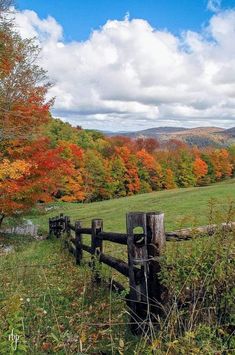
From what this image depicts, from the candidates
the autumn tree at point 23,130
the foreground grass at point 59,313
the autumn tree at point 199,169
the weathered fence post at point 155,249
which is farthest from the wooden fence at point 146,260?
the autumn tree at point 199,169

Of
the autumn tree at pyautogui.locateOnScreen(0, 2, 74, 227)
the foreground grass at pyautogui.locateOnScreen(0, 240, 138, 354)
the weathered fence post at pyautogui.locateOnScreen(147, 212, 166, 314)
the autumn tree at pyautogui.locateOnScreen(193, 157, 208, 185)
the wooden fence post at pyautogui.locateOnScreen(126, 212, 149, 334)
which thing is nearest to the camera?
the foreground grass at pyautogui.locateOnScreen(0, 240, 138, 354)

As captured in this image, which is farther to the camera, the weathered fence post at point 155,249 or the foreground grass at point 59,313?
the weathered fence post at point 155,249

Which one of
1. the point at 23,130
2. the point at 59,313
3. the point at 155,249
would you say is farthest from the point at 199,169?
the point at 155,249

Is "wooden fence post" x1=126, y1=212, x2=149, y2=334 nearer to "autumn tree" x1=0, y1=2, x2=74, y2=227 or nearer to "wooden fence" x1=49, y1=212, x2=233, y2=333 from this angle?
"wooden fence" x1=49, y1=212, x2=233, y2=333

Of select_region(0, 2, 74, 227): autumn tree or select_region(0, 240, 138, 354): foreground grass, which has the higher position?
select_region(0, 2, 74, 227): autumn tree

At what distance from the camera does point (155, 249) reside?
16.6 feet

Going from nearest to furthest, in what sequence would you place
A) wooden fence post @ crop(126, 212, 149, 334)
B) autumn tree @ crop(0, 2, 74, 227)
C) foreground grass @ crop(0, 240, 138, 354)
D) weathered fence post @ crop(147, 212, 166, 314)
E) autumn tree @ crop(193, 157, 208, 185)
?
foreground grass @ crop(0, 240, 138, 354), weathered fence post @ crop(147, 212, 166, 314), wooden fence post @ crop(126, 212, 149, 334), autumn tree @ crop(0, 2, 74, 227), autumn tree @ crop(193, 157, 208, 185)

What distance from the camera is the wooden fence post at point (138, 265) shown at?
5164 millimetres

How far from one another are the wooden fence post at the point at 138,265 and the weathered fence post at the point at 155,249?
7 centimetres

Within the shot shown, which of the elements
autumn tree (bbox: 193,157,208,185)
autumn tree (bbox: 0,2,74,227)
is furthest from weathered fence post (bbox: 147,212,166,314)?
autumn tree (bbox: 193,157,208,185)

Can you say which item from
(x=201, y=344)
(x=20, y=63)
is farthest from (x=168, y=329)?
(x=20, y=63)

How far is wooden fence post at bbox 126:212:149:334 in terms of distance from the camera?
203 inches

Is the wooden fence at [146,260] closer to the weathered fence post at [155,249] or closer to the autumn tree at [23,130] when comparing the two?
the weathered fence post at [155,249]

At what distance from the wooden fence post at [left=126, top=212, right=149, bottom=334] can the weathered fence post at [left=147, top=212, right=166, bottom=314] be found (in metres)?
0.07
